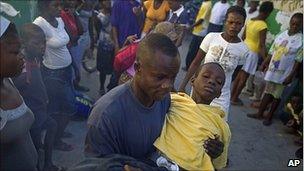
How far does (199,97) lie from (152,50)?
36.3 inches

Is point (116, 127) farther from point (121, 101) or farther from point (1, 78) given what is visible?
point (1, 78)

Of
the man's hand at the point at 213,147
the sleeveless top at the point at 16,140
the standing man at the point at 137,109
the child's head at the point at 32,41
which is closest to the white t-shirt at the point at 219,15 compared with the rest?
the child's head at the point at 32,41

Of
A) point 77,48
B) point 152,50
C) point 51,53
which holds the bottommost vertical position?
point 77,48

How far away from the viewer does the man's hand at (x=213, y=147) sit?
2.33 m

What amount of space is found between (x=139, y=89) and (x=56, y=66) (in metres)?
2.54

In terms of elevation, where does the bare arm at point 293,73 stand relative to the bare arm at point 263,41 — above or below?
below

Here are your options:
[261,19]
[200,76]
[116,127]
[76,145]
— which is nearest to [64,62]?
[76,145]

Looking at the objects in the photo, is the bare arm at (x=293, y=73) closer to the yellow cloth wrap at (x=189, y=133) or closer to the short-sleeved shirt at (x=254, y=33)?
the short-sleeved shirt at (x=254, y=33)

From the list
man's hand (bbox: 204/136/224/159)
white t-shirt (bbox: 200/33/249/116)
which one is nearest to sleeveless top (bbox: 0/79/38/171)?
man's hand (bbox: 204/136/224/159)

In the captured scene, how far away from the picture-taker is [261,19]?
6.57 m

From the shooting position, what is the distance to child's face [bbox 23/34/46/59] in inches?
137

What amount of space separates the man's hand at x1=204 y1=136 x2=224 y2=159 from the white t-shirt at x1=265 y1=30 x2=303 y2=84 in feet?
13.2

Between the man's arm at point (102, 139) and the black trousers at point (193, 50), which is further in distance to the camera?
the black trousers at point (193, 50)

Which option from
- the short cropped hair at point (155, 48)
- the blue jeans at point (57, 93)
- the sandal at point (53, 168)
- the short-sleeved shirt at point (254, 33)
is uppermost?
the short cropped hair at point (155, 48)
